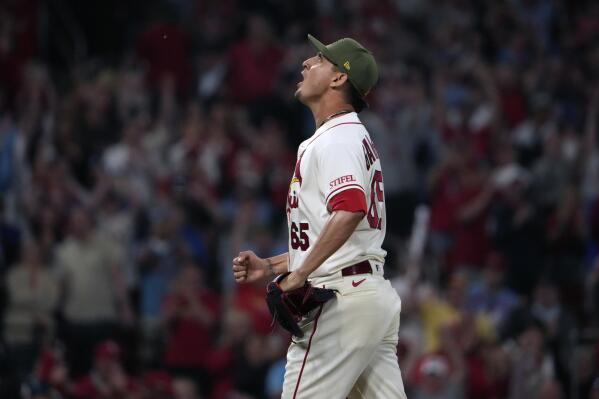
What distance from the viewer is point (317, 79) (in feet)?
18.7

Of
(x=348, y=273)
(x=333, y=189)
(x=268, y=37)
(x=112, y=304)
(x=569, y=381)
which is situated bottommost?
(x=569, y=381)

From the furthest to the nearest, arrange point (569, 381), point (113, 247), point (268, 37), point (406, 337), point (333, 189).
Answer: point (268, 37) < point (113, 247) < point (406, 337) < point (569, 381) < point (333, 189)

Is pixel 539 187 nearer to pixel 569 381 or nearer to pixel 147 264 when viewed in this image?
pixel 569 381

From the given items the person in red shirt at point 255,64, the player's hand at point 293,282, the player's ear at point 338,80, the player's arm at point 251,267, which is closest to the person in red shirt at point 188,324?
the person in red shirt at point 255,64

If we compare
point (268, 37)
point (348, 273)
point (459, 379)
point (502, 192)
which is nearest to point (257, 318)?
point (459, 379)

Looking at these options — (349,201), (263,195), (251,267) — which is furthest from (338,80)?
(263,195)

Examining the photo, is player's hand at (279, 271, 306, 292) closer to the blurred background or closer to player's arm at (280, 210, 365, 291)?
player's arm at (280, 210, 365, 291)

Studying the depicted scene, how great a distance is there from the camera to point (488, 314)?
11.3 m

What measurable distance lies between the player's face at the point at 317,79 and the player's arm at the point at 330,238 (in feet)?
2.46

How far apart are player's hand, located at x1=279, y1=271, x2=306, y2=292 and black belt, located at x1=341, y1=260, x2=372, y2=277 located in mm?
285

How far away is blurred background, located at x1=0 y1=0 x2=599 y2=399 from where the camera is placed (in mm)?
10734

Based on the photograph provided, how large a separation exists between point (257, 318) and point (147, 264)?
1461 millimetres

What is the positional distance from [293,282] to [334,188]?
18.2 inches

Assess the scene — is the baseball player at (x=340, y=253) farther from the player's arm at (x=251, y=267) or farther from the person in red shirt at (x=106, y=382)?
the person in red shirt at (x=106, y=382)
